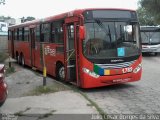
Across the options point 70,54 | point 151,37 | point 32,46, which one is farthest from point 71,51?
point 151,37

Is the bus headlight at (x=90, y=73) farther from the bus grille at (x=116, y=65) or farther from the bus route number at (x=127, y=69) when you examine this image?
the bus route number at (x=127, y=69)

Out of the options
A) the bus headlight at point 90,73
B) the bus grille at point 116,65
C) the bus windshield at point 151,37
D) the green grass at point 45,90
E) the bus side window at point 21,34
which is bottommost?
the green grass at point 45,90

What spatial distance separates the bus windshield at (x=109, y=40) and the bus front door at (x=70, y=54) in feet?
2.31

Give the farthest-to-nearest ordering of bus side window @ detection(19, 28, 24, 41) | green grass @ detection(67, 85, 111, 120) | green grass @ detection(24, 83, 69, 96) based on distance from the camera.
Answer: bus side window @ detection(19, 28, 24, 41), green grass @ detection(24, 83, 69, 96), green grass @ detection(67, 85, 111, 120)

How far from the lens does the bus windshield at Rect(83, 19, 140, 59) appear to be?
1189 centimetres

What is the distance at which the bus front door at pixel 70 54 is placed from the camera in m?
12.6

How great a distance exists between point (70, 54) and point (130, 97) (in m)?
2.94

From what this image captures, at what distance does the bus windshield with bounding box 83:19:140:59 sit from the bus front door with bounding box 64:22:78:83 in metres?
0.70

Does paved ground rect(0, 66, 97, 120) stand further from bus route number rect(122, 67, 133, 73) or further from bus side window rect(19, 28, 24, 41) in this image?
bus side window rect(19, 28, 24, 41)

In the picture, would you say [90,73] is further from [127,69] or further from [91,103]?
[91,103]

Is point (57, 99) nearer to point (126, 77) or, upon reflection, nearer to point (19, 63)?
point (126, 77)

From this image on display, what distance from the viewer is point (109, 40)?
476 inches

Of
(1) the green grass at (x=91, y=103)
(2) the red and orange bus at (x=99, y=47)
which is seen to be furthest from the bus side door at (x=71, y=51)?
(1) the green grass at (x=91, y=103)

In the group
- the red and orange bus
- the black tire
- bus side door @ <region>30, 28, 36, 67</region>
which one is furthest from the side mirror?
bus side door @ <region>30, 28, 36, 67</region>
